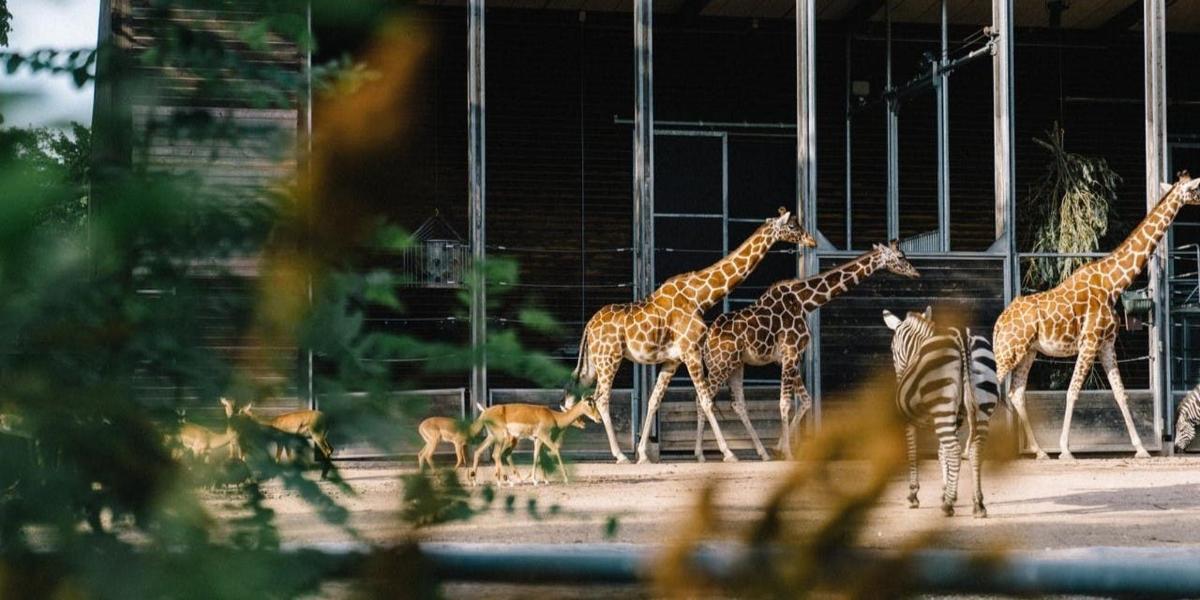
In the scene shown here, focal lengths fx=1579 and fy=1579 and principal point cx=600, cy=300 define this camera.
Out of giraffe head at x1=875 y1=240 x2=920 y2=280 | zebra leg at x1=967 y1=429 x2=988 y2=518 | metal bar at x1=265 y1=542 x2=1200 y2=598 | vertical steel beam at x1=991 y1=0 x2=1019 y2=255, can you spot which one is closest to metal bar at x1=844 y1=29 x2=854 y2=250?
vertical steel beam at x1=991 y1=0 x2=1019 y2=255

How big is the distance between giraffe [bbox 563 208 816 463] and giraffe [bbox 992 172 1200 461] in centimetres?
184

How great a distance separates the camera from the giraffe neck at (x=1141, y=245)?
481 inches

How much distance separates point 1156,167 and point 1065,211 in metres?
2.62

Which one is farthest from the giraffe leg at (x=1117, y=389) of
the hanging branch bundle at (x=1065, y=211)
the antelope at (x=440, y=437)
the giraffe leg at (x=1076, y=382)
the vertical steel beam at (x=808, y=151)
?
the antelope at (x=440, y=437)

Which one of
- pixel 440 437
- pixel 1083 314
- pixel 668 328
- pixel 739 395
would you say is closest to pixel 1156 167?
pixel 1083 314

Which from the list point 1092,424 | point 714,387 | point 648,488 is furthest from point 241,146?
point 1092,424

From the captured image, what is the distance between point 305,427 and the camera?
0.88m

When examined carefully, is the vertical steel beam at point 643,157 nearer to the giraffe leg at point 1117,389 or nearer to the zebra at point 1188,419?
the giraffe leg at point 1117,389

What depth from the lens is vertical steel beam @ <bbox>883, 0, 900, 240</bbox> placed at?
15594 millimetres

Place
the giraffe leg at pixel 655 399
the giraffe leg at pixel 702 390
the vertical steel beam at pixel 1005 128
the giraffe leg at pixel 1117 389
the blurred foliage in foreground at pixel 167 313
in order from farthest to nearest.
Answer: the vertical steel beam at pixel 1005 128, the giraffe leg at pixel 1117 389, the giraffe leg at pixel 655 399, the giraffe leg at pixel 702 390, the blurred foliage in foreground at pixel 167 313

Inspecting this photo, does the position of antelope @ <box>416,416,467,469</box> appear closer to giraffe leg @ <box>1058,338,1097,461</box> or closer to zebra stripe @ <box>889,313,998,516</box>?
zebra stripe @ <box>889,313,998,516</box>

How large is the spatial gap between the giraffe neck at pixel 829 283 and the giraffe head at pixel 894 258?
0.07 m

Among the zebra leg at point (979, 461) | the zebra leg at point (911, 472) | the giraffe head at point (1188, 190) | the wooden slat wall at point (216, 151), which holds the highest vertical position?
the giraffe head at point (1188, 190)

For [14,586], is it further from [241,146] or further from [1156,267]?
[1156,267]
